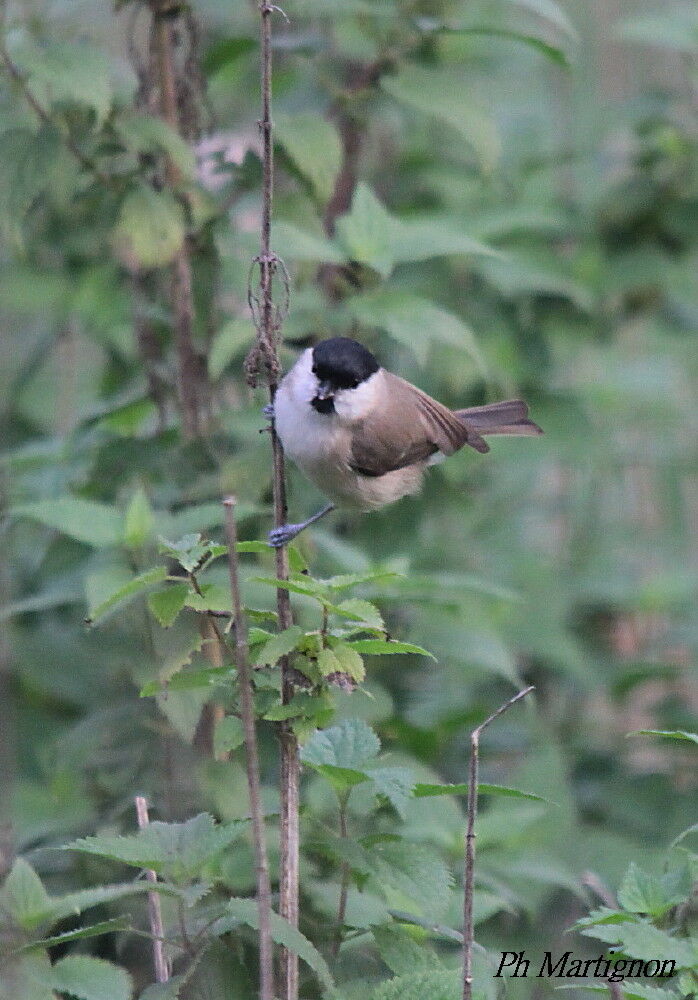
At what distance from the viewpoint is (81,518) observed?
2.68m

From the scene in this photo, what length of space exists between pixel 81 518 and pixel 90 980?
1170mm

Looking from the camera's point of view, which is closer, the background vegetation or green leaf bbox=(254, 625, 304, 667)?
green leaf bbox=(254, 625, 304, 667)

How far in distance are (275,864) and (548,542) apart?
3.12 metres

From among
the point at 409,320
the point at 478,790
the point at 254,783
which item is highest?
the point at 409,320

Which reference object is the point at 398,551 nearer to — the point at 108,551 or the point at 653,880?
the point at 108,551

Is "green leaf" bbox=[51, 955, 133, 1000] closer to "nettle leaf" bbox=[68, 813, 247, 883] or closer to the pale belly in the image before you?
"nettle leaf" bbox=[68, 813, 247, 883]

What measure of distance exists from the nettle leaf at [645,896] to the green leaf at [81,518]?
1.34m

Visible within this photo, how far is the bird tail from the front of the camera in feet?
10.6

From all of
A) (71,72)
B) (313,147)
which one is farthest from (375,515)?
(71,72)

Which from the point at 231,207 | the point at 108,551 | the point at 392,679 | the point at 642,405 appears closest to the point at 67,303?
the point at 231,207

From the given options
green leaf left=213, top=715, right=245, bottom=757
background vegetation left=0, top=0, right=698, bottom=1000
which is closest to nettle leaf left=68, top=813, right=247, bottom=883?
background vegetation left=0, top=0, right=698, bottom=1000

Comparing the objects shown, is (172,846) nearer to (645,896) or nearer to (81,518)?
(645,896)

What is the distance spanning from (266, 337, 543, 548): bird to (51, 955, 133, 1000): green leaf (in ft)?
2.82

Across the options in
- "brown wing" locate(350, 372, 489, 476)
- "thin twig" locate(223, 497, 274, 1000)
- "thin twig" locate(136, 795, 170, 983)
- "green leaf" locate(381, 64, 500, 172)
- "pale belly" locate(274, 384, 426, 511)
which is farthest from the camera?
"green leaf" locate(381, 64, 500, 172)
